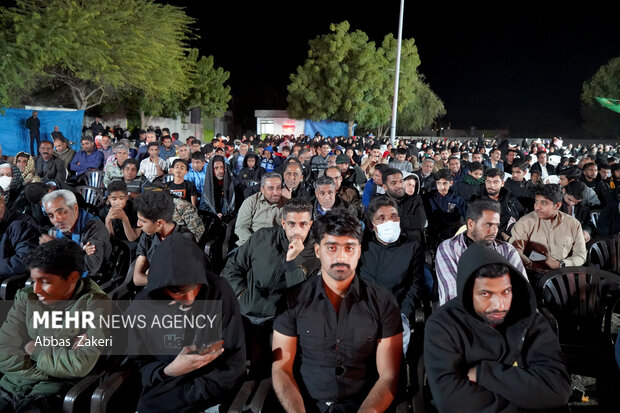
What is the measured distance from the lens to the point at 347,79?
41562mm

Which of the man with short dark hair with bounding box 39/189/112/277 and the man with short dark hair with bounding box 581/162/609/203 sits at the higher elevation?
the man with short dark hair with bounding box 581/162/609/203

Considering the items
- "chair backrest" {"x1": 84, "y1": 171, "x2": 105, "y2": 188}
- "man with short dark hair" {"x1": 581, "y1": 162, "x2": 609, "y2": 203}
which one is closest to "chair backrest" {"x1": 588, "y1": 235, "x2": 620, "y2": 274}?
"man with short dark hair" {"x1": 581, "y1": 162, "x2": 609, "y2": 203}

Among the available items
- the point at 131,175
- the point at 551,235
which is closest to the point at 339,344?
the point at 551,235

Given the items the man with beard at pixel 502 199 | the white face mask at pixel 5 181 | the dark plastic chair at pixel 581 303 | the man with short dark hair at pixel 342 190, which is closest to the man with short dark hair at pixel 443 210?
the man with beard at pixel 502 199

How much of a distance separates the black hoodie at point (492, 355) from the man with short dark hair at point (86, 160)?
944cm

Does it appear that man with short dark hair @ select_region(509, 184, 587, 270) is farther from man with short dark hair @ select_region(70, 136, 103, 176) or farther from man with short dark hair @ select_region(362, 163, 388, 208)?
man with short dark hair @ select_region(70, 136, 103, 176)

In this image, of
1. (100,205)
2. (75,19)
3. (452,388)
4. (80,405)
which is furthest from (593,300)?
(75,19)

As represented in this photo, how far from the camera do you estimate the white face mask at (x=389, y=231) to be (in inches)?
157

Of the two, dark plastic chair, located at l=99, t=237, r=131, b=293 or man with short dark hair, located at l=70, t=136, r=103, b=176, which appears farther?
man with short dark hair, located at l=70, t=136, r=103, b=176

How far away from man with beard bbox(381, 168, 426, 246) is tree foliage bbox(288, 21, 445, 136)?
3640cm

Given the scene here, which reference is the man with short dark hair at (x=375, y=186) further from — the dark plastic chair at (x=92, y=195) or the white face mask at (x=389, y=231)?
the dark plastic chair at (x=92, y=195)

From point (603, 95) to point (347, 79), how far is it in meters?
32.3

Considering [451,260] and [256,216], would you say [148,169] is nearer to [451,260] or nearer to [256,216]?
[256,216]

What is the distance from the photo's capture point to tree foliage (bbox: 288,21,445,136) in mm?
41531
